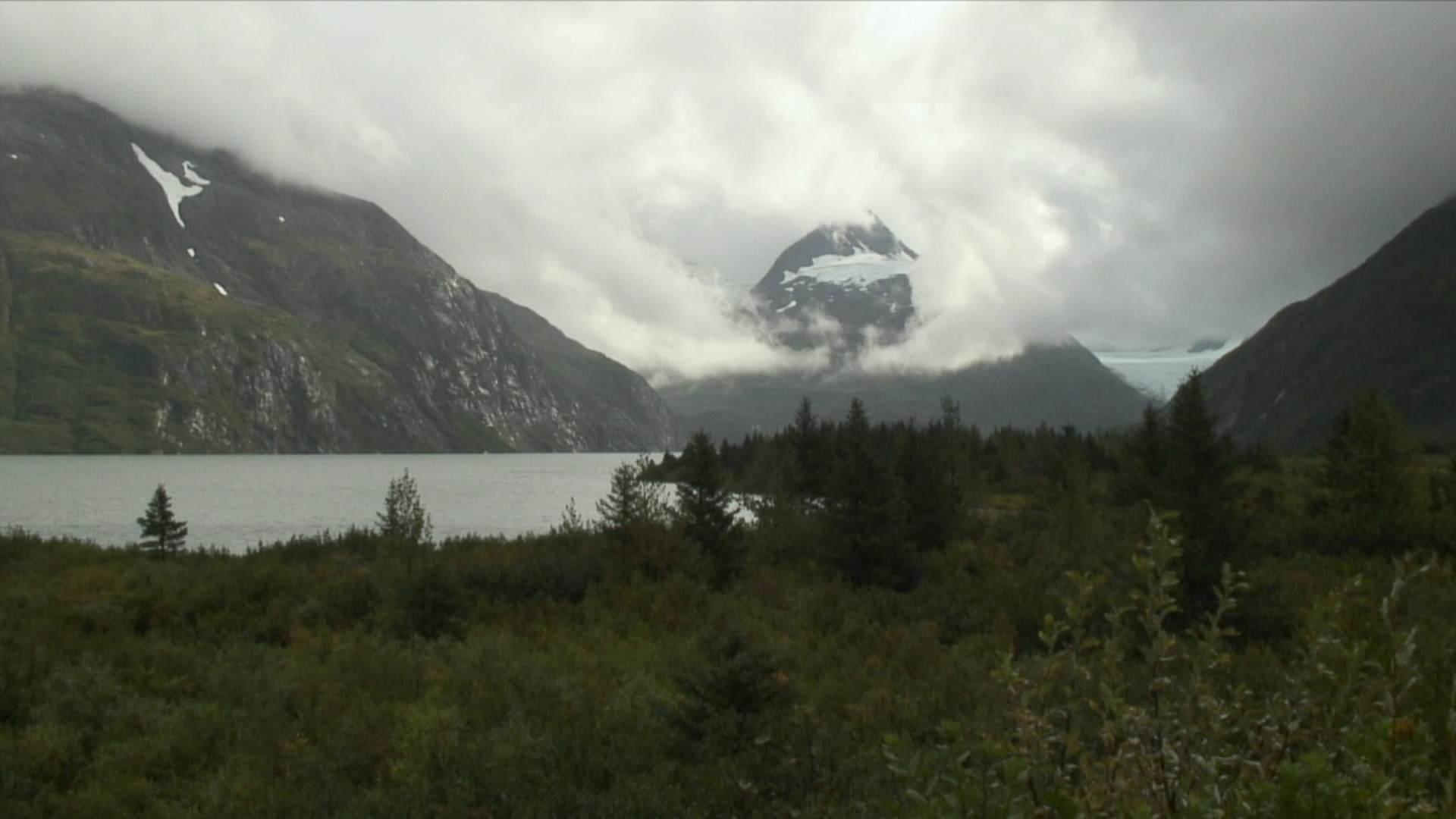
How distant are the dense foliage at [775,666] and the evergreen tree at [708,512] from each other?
110 millimetres

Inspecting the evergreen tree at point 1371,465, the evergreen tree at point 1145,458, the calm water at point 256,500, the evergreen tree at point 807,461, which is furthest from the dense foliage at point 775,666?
the calm water at point 256,500

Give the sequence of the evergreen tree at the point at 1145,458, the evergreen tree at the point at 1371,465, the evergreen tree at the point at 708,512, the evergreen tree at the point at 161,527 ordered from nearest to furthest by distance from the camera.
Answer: the evergreen tree at the point at 708,512 → the evergreen tree at the point at 1145,458 → the evergreen tree at the point at 1371,465 → the evergreen tree at the point at 161,527

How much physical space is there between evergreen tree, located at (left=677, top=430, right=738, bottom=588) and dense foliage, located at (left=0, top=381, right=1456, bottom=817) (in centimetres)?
11

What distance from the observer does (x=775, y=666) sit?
31.4 feet

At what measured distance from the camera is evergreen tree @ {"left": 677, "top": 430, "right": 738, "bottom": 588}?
74.6ft

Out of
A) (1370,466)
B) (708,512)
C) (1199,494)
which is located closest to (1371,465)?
(1370,466)

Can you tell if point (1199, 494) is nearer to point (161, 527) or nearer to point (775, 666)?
point (775, 666)

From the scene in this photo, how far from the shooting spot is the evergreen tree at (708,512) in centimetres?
2275

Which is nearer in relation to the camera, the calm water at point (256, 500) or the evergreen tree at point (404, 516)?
the evergreen tree at point (404, 516)

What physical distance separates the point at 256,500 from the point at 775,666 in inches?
3043

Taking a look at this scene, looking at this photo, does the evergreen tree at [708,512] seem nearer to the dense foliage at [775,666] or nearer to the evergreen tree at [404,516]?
the dense foliage at [775,666]

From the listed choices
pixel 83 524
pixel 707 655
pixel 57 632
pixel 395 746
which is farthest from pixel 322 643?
pixel 83 524

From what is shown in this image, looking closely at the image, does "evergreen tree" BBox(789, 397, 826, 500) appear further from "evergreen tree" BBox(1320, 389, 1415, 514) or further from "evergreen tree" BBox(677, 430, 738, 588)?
"evergreen tree" BBox(1320, 389, 1415, 514)

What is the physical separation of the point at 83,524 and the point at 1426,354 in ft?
755
